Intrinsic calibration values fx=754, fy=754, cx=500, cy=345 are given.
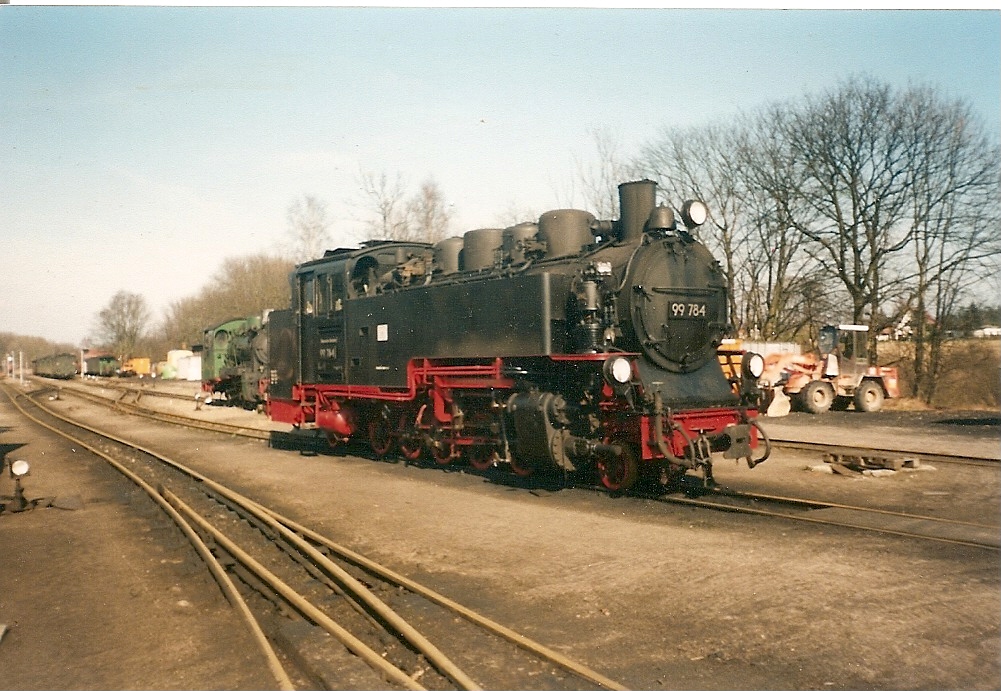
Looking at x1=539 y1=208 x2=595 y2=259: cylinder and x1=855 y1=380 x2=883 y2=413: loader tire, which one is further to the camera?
x1=855 y1=380 x2=883 y2=413: loader tire

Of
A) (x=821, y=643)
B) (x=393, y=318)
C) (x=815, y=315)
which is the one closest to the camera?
(x=821, y=643)

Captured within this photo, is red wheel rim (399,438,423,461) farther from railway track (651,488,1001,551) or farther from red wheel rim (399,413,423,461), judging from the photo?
railway track (651,488,1001,551)

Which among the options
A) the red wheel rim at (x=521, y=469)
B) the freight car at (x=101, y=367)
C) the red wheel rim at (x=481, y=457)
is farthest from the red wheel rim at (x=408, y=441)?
the freight car at (x=101, y=367)

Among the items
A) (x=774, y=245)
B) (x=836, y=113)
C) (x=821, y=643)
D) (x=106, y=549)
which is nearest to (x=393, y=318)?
(x=106, y=549)

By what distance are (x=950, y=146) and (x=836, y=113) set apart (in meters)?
3.17

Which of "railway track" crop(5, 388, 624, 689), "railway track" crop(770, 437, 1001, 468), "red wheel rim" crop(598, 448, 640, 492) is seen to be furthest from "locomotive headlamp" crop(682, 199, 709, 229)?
"railway track" crop(5, 388, 624, 689)

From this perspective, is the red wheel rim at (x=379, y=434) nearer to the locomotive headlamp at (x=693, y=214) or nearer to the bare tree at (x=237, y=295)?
the locomotive headlamp at (x=693, y=214)

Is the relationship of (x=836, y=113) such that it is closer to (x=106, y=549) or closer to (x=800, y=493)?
(x=800, y=493)

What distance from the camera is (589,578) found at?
6.04m

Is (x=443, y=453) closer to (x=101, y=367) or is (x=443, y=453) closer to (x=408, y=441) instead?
(x=408, y=441)

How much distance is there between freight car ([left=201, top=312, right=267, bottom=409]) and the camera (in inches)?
977

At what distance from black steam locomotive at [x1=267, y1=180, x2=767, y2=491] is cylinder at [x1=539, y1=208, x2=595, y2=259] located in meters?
0.02

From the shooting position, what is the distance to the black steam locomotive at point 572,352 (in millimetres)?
9086

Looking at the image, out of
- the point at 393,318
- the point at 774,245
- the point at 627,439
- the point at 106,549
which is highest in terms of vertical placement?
the point at 774,245
